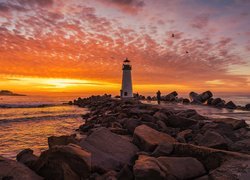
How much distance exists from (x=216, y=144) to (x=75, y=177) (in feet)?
12.0

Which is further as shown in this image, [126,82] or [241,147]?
[126,82]

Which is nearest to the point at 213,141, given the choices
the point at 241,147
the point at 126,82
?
the point at 241,147

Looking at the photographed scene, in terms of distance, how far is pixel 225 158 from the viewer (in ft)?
17.5

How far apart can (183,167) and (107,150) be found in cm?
194

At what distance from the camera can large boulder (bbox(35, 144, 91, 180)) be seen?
473 centimetres

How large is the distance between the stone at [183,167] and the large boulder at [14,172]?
2.41m

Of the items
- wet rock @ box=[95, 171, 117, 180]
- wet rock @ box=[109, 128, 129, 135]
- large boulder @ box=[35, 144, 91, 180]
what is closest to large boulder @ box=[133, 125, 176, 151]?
wet rock @ box=[95, 171, 117, 180]

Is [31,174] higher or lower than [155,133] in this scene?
lower

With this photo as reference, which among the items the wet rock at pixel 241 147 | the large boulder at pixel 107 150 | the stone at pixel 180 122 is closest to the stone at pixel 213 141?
the wet rock at pixel 241 147

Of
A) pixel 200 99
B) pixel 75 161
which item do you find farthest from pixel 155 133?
pixel 200 99

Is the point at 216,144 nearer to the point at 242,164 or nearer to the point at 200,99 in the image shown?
the point at 242,164

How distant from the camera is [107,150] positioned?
626cm

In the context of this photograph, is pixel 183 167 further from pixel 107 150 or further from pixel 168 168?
pixel 107 150

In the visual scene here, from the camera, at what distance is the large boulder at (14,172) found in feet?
14.9
